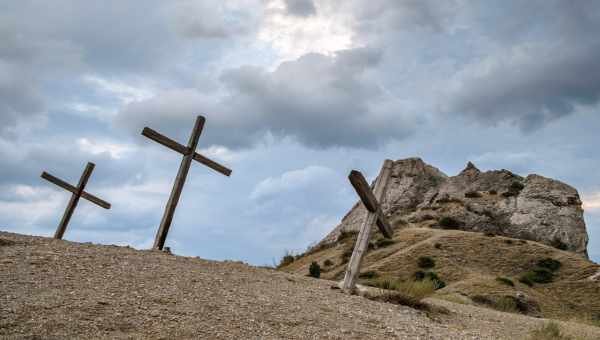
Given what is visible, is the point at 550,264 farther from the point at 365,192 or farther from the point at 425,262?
the point at 365,192

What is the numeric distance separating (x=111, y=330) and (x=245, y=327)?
6.51ft

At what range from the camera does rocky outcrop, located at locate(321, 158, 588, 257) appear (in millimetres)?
42438

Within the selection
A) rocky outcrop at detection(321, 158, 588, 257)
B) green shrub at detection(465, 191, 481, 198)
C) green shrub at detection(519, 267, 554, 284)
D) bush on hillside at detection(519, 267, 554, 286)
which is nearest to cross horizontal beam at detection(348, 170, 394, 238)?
bush on hillside at detection(519, 267, 554, 286)

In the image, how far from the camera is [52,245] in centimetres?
1379

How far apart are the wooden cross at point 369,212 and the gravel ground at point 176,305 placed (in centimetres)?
56

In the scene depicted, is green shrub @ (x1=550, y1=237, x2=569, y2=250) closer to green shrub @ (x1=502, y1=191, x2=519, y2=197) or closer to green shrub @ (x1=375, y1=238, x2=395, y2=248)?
green shrub @ (x1=502, y1=191, x2=519, y2=197)

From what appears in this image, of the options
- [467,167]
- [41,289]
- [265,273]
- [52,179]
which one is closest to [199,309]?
[41,289]

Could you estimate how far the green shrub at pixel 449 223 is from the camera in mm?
42594

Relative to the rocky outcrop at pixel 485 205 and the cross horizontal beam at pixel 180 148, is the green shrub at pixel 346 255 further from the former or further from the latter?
the cross horizontal beam at pixel 180 148

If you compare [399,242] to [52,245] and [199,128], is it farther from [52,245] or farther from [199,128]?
[52,245]

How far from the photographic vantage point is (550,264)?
33062 millimetres

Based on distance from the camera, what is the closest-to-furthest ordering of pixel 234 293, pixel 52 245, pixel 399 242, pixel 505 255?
1. pixel 234 293
2. pixel 52 245
3. pixel 505 255
4. pixel 399 242

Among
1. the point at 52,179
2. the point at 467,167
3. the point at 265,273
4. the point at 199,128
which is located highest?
the point at 467,167

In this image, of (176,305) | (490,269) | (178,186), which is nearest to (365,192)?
(176,305)
